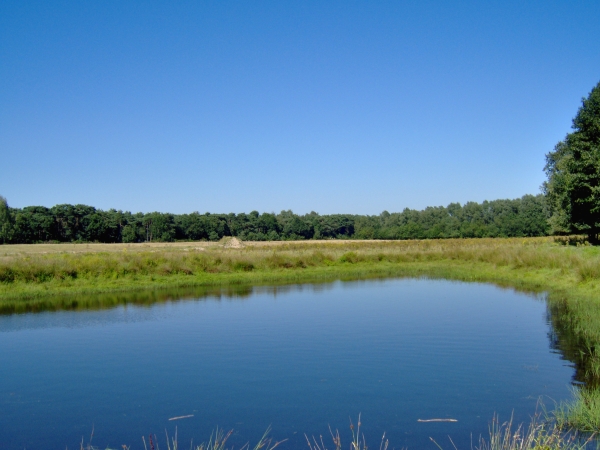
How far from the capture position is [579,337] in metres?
12.7

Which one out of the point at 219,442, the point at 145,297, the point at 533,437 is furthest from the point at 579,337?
the point at 145,297

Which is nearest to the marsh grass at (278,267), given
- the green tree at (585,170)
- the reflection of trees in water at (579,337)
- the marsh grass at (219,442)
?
the green tree at (585,170)

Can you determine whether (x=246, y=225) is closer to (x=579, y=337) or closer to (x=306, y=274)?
(x=306, y=274)

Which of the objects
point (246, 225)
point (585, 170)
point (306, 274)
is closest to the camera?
point (585, 170)

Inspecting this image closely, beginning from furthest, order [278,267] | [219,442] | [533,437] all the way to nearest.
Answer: [278,267], [219,442], [533,437]

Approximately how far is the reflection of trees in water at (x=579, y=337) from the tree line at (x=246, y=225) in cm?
6323

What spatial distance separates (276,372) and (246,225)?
3713 inches

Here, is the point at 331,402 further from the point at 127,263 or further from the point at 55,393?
the point at 127,263

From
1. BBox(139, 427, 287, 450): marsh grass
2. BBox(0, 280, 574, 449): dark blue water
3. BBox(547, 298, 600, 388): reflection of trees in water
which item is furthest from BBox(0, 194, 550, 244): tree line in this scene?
BBox(139, 427, 287, 450): marsh grass

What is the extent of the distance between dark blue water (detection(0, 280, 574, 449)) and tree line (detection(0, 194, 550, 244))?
66.0 metres

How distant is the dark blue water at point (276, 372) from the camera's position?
8031mm

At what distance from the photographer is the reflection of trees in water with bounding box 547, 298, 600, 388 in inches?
389

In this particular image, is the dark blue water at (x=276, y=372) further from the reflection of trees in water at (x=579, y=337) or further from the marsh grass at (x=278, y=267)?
the marsh grass at (x=278, y=267)

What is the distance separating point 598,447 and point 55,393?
29.6 ft
